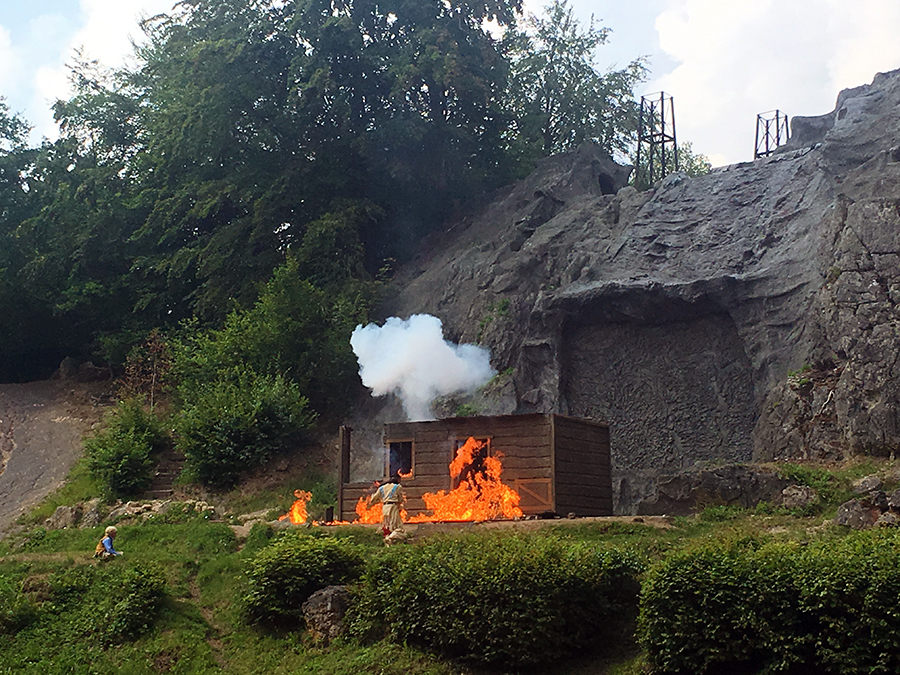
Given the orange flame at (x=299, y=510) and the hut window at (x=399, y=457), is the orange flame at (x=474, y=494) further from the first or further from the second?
the orange flame at (x=299, y=510)

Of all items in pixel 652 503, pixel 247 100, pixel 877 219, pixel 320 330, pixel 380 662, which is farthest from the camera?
pixel 247 100

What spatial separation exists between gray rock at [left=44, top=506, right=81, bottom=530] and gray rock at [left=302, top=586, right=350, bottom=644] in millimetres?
14279

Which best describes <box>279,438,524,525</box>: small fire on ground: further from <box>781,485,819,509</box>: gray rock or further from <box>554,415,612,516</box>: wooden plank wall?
<box>781,485,819,509</box>: gray rock

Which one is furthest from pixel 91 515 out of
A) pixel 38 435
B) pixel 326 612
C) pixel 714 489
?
pixel 714 489

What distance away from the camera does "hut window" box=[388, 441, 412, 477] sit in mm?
22078

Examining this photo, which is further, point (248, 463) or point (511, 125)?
point (511, 125)

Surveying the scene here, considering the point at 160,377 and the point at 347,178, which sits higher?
the point at 347,178

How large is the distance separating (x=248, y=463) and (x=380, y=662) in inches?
664

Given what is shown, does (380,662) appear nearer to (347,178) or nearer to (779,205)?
(779,205)

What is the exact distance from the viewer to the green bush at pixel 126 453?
27.6m

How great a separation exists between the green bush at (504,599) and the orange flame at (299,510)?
985cm

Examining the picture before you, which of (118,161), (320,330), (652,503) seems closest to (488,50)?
(320,330)

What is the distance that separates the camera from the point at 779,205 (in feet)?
98.8

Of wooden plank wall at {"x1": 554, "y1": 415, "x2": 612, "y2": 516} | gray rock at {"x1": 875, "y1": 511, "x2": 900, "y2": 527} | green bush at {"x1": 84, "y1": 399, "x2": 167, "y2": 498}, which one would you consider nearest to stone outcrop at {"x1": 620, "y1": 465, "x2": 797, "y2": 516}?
wooden plank wall at {"x1": 554, "y1": 415, "x2": 612, "y2": 516}
